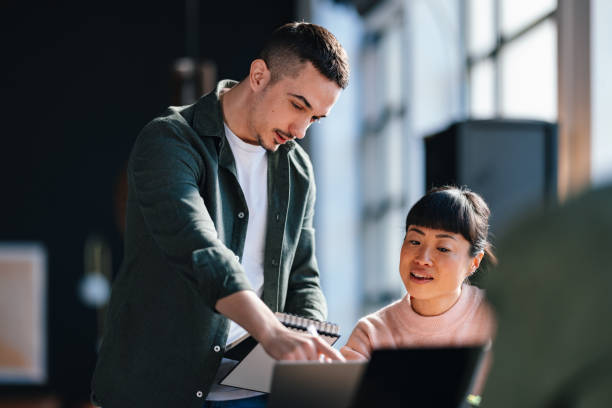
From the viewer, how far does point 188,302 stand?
151 cm

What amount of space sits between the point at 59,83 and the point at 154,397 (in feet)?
21.1

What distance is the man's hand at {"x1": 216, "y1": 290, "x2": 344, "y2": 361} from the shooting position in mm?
1069

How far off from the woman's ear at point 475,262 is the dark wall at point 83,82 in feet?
18.7

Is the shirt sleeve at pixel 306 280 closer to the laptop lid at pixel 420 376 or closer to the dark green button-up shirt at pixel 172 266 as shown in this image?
the dark green button-up shirt at pixel 172 266

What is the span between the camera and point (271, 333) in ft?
3.63

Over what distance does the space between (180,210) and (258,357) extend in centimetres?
28

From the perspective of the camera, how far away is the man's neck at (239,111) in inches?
64.7

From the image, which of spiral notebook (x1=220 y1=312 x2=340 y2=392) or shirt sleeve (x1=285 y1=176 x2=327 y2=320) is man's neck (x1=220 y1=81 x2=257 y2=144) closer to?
shirt sleeve (x1=285 y1=176 x2=327 y2=320)

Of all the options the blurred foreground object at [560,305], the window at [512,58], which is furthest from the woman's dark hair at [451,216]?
the window at [512,58]

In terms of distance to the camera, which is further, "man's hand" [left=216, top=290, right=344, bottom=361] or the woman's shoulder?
the woman's shoulder

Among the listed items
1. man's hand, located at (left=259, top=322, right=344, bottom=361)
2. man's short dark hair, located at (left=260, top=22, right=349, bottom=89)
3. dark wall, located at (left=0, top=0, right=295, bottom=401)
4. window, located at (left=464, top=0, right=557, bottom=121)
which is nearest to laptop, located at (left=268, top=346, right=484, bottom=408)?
man's hand, located at (left=259, top=322, right=344, bottom=361)

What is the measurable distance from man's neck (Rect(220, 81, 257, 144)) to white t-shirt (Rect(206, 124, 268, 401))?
0.01m

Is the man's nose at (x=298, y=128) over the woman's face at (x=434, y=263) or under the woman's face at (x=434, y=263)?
over

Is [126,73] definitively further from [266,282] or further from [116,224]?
[266,282]
